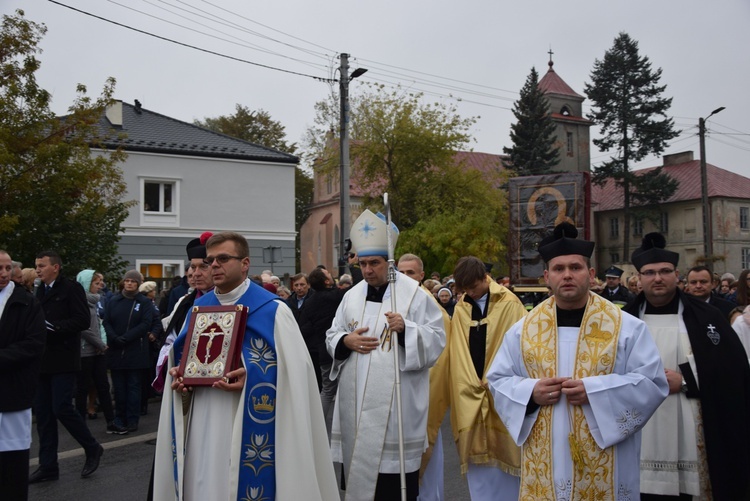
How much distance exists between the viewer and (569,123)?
7012 cm

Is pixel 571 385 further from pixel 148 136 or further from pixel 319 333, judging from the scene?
pixel 148 136

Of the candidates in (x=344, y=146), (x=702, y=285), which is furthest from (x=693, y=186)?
(x=702, y=285)

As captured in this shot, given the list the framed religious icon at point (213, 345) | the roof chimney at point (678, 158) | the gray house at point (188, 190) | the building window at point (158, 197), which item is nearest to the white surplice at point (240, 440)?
the framed religious icon at point (213, 345)

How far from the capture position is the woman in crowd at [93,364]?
10.2 meters

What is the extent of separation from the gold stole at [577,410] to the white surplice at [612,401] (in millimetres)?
33

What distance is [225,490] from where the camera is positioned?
4.21m

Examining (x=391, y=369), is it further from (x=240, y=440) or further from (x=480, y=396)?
(x=240, y=440)

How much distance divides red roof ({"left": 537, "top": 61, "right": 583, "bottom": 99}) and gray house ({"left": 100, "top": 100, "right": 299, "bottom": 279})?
145 ft

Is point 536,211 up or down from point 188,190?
down

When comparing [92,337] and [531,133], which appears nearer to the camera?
[92,337]

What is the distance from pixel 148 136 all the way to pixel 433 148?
1468 centimetres

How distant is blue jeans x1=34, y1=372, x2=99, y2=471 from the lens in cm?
749

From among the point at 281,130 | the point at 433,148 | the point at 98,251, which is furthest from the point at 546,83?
the point at 98,251

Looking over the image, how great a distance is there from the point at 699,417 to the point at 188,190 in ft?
91.7
